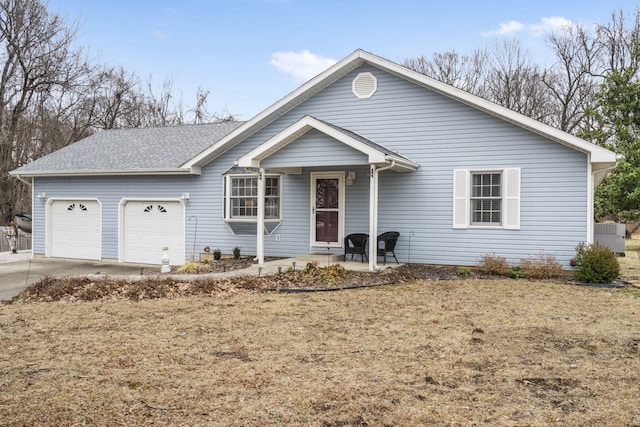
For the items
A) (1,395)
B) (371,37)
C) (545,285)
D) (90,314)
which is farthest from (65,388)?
(371,37)

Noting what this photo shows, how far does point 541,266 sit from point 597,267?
3.76ft

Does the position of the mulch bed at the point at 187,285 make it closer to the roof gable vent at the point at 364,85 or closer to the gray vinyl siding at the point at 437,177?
the gray vinyl siding at the point at 437,177

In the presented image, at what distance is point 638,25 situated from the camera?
26.9 m

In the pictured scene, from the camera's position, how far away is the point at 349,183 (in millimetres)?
13750

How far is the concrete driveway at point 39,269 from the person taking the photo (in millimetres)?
12516

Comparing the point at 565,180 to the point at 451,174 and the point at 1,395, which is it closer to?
the point at 451,174

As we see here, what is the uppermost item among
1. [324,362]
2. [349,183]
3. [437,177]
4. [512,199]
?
[437,177]

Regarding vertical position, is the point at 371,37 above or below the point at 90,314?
above

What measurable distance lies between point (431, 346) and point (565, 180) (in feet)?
23.7

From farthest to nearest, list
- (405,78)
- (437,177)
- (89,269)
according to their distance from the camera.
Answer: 1. (89,269)
2. (405,78)
3. (437,177)

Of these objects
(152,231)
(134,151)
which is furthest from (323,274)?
(134,151)

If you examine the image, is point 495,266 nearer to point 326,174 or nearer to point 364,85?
point 326,174

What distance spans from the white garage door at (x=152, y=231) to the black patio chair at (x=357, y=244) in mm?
5289

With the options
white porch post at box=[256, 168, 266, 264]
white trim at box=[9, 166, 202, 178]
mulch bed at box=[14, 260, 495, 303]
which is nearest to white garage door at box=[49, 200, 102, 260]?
white trim at box=[9, 166, 202, 178]
